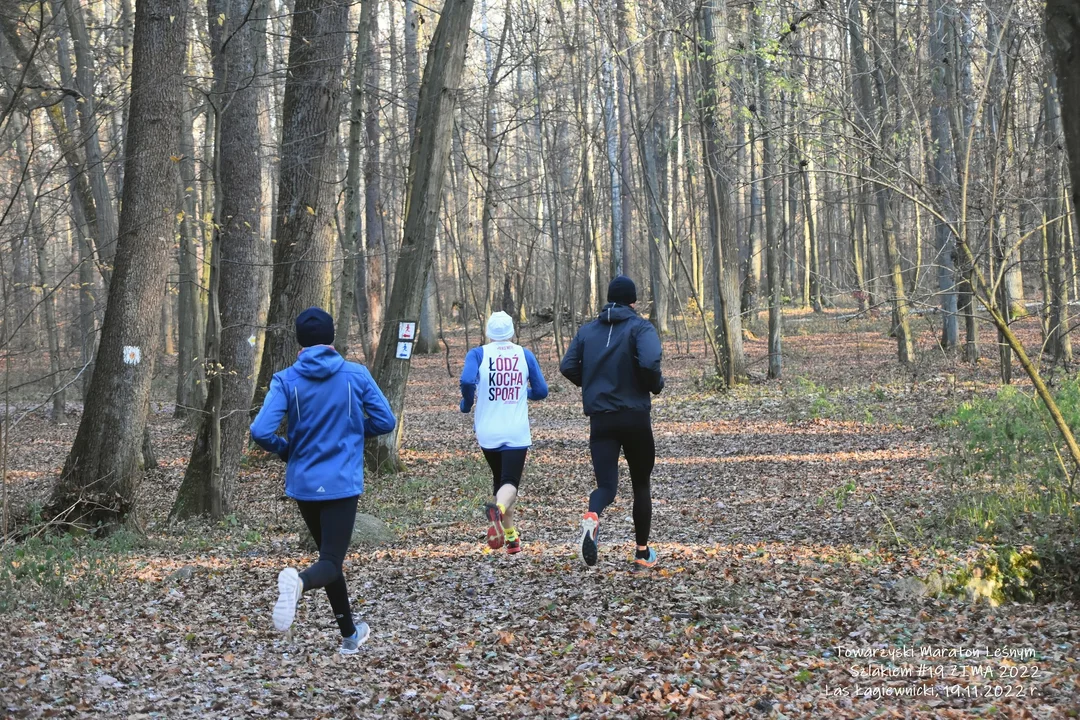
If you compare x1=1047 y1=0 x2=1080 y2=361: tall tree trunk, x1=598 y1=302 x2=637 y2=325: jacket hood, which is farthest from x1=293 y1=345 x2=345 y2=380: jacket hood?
x1=1047 y1=0 x2=1080 y2=361: tall tree trunk

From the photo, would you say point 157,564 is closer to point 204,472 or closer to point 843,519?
point 204,472

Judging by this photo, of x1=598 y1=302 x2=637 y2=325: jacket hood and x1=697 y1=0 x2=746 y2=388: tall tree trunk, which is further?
x1=697 y1=0 x2=746 y2=388: tall tree trunk

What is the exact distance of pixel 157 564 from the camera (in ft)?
28.4

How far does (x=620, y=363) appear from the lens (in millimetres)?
7090

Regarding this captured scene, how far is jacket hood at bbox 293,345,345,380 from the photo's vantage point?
5.52 meters

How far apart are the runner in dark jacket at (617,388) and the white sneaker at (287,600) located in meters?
2.56

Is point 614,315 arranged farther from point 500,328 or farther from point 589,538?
point 589,538

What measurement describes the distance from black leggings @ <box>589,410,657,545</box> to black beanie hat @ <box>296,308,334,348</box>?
2.23 m

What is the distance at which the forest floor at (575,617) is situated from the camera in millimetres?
4863

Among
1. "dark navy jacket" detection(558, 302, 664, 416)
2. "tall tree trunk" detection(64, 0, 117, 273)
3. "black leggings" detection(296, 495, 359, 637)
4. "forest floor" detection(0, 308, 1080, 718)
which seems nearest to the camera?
"forest floor" detection(0, 308, 1080, 718)

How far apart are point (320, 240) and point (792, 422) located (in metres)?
8.39

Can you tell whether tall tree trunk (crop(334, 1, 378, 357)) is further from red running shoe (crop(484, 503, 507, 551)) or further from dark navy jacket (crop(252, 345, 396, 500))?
dark navy jacket (crop(252, 345, 396, 500))

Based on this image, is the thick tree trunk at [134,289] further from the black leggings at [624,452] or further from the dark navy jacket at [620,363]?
the black leggings at [624,452]

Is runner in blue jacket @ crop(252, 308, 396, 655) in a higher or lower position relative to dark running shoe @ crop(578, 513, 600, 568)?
higher
